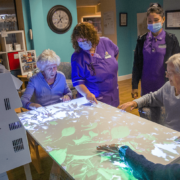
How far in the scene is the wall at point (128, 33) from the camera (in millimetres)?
5359

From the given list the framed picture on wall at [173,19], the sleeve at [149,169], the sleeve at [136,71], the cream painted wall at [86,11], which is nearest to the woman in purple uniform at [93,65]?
the sleeve at [136,71]

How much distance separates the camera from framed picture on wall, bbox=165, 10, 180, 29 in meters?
4.36

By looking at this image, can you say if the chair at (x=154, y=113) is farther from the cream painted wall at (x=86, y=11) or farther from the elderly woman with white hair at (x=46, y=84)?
the cream painted wall at (x=86, y=11)

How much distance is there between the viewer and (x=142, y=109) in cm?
201

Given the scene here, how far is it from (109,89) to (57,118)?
0.65m

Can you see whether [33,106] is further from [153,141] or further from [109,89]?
[153,141]

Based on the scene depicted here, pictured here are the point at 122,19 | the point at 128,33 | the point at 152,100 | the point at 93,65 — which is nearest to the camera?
the point at 152,100

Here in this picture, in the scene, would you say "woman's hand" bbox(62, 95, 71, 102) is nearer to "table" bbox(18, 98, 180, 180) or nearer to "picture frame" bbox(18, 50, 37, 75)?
"table" bbox(18, 98, 180, 180)

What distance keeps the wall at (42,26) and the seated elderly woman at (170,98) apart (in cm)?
298

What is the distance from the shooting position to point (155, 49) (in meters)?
2.19

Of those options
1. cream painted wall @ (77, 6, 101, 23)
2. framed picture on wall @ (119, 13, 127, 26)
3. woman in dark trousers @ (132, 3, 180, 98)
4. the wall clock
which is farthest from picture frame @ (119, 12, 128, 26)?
woman in dark trousers @ (132, 3, 180, 98)

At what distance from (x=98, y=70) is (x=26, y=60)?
2.54m

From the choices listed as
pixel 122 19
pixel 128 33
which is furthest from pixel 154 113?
pixel 128 33

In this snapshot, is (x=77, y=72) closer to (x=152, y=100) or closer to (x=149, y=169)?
(x=152, y=100)
